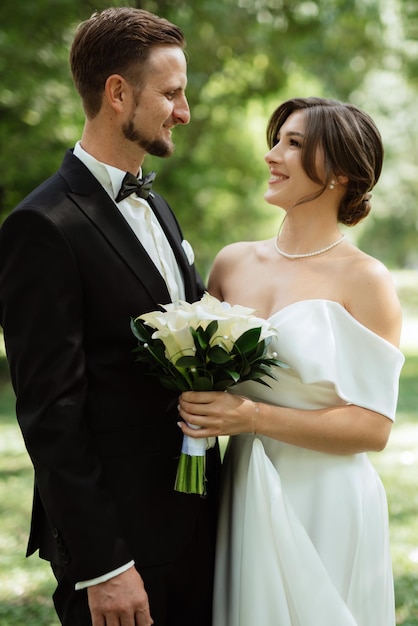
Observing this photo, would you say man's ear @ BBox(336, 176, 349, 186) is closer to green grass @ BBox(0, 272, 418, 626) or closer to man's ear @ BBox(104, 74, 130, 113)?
man's ear @ BBox(104, 74, 130, 113)

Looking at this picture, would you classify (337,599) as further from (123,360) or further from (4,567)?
(4,567)

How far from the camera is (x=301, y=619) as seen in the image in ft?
10.1

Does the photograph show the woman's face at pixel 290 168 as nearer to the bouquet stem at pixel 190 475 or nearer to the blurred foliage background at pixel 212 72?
the bouquet stem at pixel 190 475

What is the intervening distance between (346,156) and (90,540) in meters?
1.92

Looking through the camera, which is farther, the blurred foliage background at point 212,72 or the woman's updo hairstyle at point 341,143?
the blurred foliage background at point 212,72

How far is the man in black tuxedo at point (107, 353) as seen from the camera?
2.64 metres

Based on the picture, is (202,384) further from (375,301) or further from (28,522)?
(28,522)

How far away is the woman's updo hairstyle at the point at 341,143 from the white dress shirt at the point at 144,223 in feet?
2.42

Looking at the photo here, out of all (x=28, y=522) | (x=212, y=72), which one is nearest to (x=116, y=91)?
(x=28, y=522)

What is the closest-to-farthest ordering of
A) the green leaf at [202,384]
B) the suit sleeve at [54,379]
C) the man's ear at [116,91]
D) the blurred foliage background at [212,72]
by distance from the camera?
the suit sleeve at [54,379], the green leaf at [202,384], the man's ear at [116,91], the blurred foliage background at [212,72]

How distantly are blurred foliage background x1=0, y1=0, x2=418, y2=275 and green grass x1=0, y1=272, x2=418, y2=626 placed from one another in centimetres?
427

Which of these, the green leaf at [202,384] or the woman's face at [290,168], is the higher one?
the woman's face at [290,168]

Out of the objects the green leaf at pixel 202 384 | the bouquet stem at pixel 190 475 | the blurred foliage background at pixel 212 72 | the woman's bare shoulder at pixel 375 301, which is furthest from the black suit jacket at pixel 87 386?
the blurred foliage background at pixel 212 72

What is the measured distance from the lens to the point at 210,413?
2.86 metres
